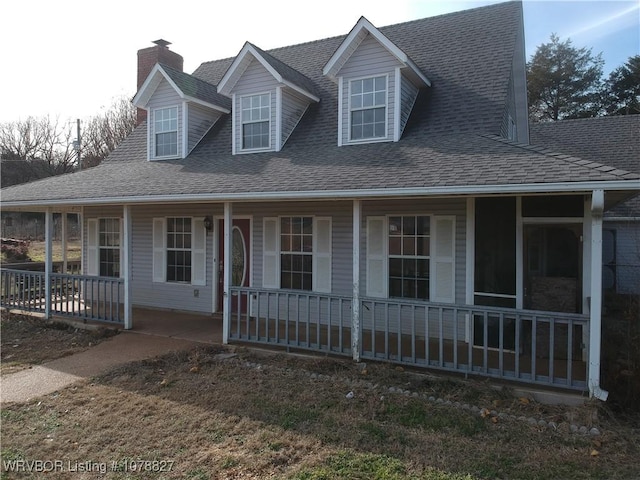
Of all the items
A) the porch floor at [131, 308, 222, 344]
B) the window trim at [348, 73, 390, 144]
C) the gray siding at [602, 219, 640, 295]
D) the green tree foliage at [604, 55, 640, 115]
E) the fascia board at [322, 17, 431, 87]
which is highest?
the green tree foliage at [604, 55, 640, 115]

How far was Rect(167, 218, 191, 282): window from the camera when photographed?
436 inches

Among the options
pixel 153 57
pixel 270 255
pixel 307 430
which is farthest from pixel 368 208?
pixel 153 57

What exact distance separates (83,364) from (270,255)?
4185mm

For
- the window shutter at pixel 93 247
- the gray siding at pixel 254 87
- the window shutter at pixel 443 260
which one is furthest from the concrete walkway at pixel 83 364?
the gray siding at pixel 254 87

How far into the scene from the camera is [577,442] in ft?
15.1

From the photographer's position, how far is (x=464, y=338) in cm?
796

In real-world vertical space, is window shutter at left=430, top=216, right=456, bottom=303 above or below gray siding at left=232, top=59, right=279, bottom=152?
below

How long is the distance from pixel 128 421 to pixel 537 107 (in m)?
35.6

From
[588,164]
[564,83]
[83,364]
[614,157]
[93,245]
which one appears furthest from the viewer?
[564,83]

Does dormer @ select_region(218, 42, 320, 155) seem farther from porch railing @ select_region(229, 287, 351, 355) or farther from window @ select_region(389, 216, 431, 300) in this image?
porch railing @ select_region(229, 287, 351, 355)

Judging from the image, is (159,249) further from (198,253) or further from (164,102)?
(164,102)

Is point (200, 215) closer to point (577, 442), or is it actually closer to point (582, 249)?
point (582, 249)

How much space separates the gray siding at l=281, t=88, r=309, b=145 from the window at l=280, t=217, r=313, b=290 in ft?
6.40

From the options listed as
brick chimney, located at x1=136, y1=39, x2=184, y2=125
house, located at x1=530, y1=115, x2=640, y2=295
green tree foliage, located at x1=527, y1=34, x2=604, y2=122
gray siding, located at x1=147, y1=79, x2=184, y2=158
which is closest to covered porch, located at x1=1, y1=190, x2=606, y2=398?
gray siding, located at x1=147, y1=79, x2=184, y2=158
